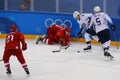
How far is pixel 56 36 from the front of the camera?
48.0 feet

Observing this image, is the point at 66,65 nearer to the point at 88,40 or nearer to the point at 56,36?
the point at 88,40

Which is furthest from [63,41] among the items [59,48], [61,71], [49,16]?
[61,71]

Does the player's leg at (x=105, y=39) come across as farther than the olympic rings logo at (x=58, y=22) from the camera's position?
No

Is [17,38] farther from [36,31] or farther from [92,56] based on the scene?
[36,31]

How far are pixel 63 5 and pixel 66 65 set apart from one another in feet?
30.7

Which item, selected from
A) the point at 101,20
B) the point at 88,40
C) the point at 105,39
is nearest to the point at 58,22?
the point at 88,40

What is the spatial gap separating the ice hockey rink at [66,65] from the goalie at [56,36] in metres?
0.28

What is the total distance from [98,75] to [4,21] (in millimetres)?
6725

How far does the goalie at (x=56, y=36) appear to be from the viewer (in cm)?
1438

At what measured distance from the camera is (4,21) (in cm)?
1602

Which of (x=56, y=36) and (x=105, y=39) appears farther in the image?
(x=56, y=36)

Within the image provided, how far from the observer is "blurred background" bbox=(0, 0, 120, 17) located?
19.2 meters

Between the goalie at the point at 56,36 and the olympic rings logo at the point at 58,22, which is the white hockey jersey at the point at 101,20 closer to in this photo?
the goalie at the point at 56,36

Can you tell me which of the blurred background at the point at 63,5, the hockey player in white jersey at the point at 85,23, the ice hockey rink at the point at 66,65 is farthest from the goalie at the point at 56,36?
the blurred background at the point at 63,5
